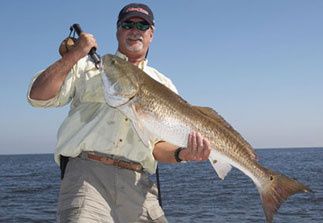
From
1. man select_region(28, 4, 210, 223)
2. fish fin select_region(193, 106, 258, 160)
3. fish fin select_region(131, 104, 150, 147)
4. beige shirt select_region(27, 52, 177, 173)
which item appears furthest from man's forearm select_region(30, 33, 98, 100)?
fish fin select_region(193, 106, 258, 160)

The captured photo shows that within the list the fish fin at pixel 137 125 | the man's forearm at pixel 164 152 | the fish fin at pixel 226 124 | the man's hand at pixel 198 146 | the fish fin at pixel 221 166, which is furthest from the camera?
the man's forearm at pixel 164 152

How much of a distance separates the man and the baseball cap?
96 cm

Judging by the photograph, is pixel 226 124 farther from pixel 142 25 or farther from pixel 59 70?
pixel 59 70

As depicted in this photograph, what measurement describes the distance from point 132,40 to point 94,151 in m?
1.82

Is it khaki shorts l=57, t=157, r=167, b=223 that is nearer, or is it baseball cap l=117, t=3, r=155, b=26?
khaki shorts l=57, t=157, r=167, b=223

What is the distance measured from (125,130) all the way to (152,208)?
3.79ft

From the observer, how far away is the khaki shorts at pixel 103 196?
3850 millimetres

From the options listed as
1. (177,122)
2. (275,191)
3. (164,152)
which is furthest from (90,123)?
(275,191)

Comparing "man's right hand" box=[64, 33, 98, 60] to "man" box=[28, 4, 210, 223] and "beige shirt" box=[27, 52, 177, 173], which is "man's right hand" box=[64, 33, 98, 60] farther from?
"beige shirt" box=[27, 52, 177, 173]

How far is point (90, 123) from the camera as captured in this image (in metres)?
4.26

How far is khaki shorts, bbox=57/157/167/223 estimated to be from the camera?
3.85 meters

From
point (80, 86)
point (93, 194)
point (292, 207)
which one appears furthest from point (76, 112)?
point (292, 207)

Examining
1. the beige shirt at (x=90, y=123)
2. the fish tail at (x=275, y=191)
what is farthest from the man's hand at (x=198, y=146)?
the fish tail at (x=275, y=191)

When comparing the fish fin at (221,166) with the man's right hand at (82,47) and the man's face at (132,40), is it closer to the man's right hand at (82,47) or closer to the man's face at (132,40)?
the man's face at (132,40)
